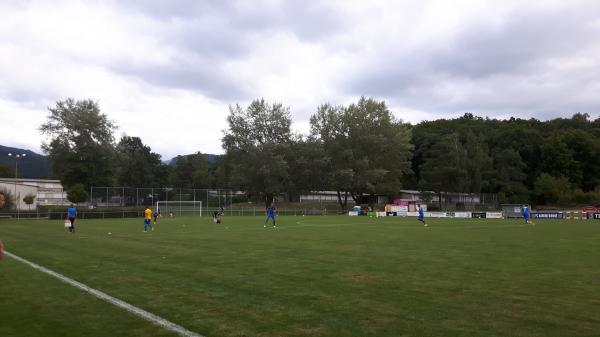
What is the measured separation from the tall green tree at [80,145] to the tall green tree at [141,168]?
33377 mm

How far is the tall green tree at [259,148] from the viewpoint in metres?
77.8

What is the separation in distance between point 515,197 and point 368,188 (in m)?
32.6

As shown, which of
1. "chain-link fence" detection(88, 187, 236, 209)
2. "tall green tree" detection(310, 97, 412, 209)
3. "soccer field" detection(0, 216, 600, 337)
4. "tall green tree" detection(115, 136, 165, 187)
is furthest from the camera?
"tall green tree" detection(115, 136, 165, 187)

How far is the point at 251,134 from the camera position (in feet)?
269

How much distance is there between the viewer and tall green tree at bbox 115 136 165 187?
112312 millimetres

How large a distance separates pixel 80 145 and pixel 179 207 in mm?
20843

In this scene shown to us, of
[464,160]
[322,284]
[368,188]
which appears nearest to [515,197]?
[464,160]

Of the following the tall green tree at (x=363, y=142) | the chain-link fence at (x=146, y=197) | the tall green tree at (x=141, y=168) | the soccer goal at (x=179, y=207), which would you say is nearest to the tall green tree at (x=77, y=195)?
the chain-link fence at (x=146, y=197)

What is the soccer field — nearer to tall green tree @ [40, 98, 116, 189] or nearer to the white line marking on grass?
the white line marking on grass

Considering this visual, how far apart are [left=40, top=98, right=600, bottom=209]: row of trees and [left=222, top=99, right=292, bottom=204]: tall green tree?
0.57 ft

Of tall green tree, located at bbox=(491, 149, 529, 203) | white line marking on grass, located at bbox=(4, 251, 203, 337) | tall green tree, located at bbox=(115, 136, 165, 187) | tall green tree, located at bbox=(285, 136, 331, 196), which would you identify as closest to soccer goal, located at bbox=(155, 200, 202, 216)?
tall green tree, located at bbox=(285, 136, 331, 196)

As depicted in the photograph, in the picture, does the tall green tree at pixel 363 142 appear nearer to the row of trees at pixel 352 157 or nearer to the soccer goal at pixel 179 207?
the row of trees at pixel 352 157

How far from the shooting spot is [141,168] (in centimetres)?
11400

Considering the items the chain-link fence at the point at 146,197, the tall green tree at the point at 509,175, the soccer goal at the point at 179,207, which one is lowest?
the soccer goal at the point at 179,207
